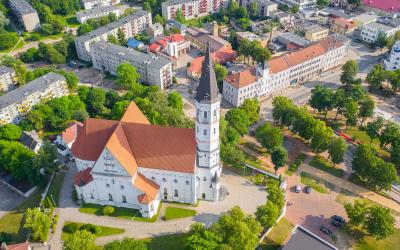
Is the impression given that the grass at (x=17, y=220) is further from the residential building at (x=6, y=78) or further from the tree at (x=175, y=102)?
the residential building at (x=6, y=78)

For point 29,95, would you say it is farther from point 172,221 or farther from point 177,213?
point 172,221

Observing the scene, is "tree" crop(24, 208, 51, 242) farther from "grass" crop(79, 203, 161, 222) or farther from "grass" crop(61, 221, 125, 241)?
"grass" crop(79, 203, 161, 222)

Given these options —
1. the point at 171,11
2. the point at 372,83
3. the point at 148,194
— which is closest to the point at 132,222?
the point at 148,194

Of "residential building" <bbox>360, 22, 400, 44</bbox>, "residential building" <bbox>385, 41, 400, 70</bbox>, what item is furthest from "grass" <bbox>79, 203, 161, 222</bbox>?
"residential building" <bbox>360, 22, 400, 44</bbox>

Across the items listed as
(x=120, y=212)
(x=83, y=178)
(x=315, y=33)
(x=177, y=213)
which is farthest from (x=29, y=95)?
(x=315, y=33)

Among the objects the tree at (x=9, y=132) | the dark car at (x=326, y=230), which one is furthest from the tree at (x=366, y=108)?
the tree at (x=9, y=132)

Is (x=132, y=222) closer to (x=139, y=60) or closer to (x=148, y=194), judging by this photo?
(x=148, y=194)

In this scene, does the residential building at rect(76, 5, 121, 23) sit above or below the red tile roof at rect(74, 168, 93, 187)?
above
